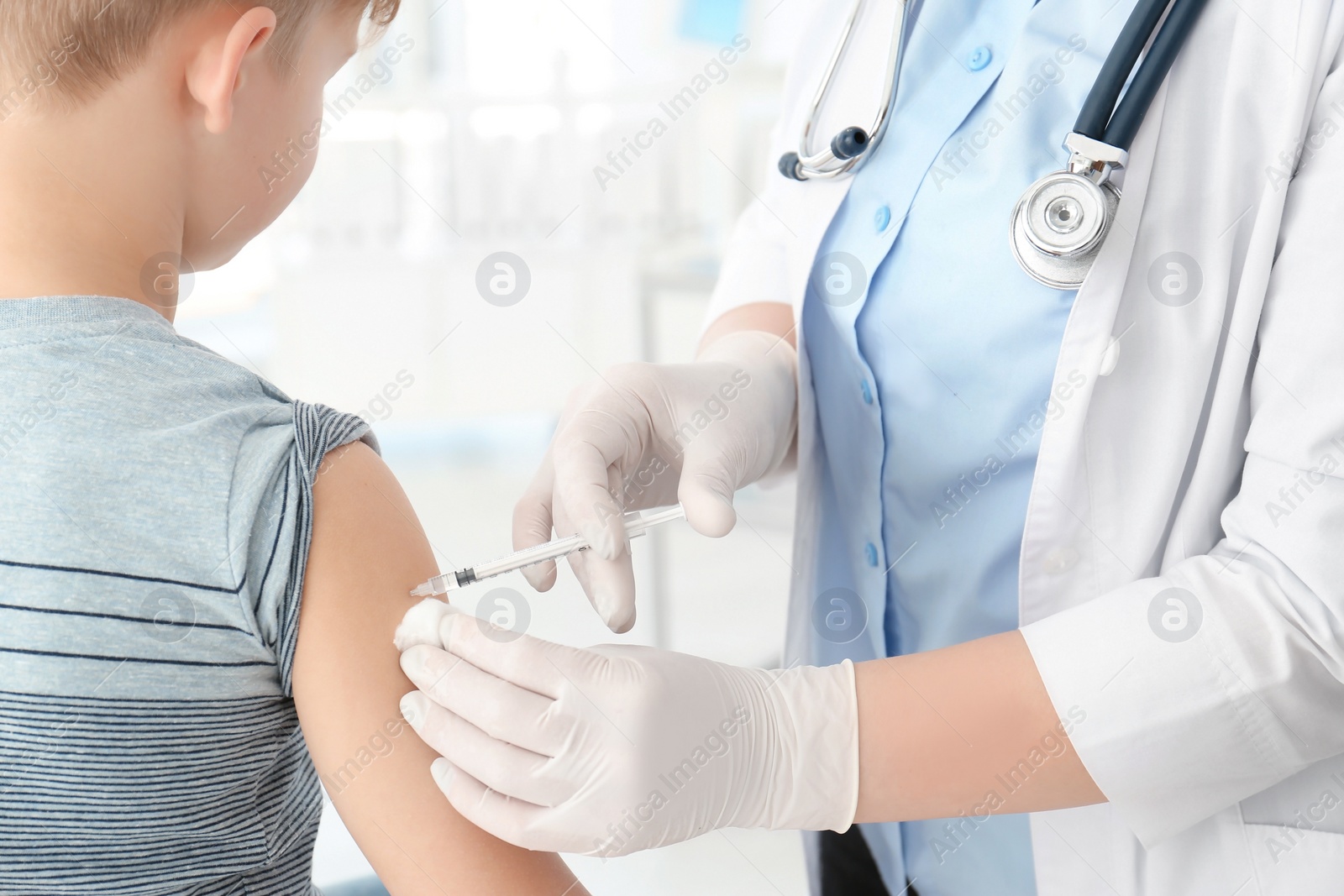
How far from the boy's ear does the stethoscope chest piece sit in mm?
664

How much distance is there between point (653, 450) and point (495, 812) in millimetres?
497

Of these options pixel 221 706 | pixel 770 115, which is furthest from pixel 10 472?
pixel 770 115

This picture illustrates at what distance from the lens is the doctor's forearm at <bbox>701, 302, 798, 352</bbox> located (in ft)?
4.46

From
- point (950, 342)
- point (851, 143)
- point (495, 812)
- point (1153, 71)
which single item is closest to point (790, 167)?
point (851, 143)

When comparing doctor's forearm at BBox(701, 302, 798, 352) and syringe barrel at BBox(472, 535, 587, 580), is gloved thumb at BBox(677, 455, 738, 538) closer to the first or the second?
syringe barrel at BBox(472, 535, 587, 580)

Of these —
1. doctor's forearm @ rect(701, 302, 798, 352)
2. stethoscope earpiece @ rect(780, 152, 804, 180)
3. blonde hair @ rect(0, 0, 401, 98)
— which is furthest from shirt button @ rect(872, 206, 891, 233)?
blonde hair @ rect(0, 0, 401, 98)

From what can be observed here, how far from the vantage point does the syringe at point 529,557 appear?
2.69 feet

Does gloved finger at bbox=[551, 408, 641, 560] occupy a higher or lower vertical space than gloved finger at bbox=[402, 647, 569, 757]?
higher

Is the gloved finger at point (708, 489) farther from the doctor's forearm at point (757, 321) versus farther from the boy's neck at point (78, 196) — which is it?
the boy's neck at point (78, 196)

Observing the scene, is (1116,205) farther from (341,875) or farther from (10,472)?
(341,875)

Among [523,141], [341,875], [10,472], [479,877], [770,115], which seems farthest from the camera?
[523,141]

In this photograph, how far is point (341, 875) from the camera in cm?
215

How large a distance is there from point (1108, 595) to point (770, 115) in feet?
9.96

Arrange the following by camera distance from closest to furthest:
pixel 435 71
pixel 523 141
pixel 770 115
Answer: pixel 770 115, pixel 523 141, pixel 435 71
